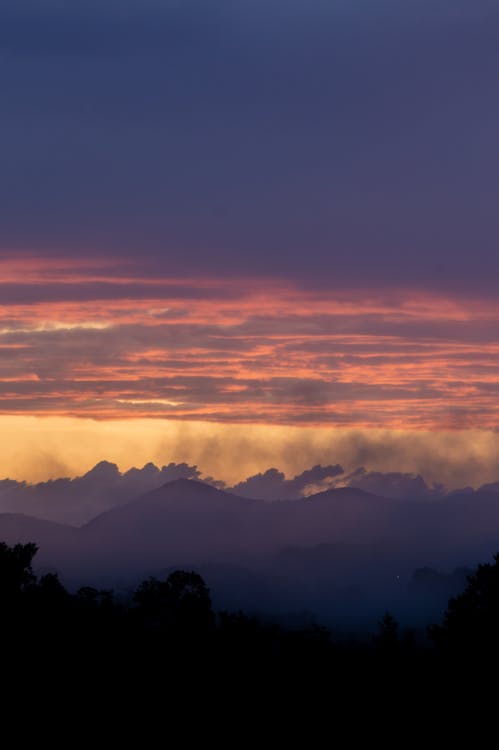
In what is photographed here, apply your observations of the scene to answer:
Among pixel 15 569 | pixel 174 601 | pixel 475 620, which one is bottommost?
pixel 475 620

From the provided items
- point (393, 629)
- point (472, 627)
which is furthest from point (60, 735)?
point (472, 627)

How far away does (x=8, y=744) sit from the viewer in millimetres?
66438

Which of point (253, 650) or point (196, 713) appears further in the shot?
point (253, 650)

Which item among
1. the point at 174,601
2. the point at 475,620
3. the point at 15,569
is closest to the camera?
the point at 475,620

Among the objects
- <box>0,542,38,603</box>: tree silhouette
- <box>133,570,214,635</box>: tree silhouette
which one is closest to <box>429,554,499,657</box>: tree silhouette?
<box>0,542,38,603</box>: tree silhouette

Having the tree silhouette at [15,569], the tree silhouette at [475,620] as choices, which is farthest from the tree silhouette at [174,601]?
the tree silhouette at [475,620]

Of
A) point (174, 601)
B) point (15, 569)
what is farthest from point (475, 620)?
point (174, 601)

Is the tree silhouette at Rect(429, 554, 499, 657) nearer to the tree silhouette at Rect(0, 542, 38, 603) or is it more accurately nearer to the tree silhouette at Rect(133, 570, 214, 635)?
the tree silhouette at Rect(0, 542, 38, 603)

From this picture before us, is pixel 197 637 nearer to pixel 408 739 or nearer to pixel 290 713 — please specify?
pixel 290 713

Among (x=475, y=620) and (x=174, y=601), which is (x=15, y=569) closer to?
(x=475, y=620)

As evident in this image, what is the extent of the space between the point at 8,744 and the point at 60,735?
306cm

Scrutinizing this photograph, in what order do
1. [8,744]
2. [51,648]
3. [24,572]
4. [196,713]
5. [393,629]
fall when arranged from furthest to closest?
[24,572] < [393,629] < [51,648] < [196,713] < [8,744]

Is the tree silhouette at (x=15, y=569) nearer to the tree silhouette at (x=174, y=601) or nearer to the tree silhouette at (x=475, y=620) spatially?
the tree silhouette at (x=174, y=601)

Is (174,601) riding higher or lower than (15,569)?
higher
